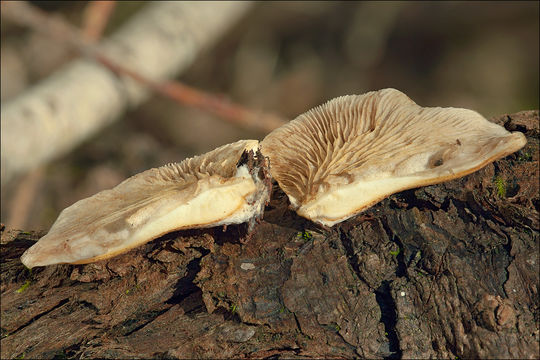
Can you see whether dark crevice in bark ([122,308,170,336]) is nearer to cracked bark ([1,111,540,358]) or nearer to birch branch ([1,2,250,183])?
cracked bark ([1,111,540,358])

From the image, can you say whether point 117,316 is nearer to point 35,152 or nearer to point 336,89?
point 35,152

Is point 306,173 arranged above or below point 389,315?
above

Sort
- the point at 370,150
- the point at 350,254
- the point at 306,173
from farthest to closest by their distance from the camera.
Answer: the point at 306,173, the point at 370,150, the point at 350,254

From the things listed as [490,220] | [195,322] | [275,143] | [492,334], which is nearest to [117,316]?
[195,322]

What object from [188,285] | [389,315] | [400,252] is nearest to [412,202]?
[400,252]

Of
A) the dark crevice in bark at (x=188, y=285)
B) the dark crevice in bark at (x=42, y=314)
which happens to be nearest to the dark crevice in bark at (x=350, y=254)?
the dark crevice in bark at (x=188, y=285)

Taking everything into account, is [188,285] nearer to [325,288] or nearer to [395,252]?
[325,288]

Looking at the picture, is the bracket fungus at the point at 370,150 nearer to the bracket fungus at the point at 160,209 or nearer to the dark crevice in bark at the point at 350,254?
the dark crevice in bark at the point at 350,254
